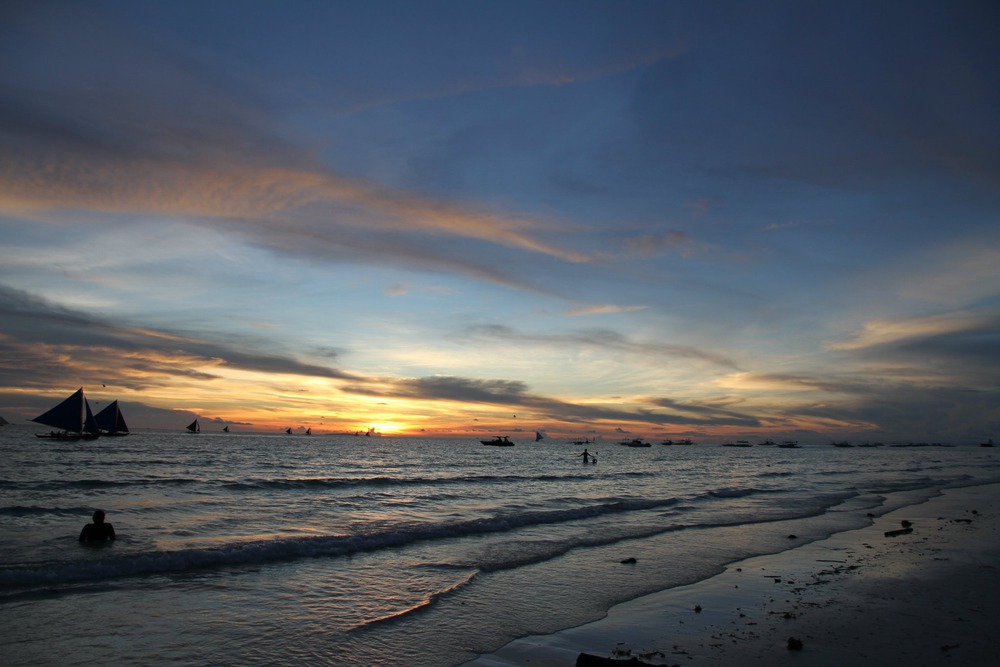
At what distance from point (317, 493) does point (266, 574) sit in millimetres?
22508

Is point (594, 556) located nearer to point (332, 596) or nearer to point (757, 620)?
point (757, 620)

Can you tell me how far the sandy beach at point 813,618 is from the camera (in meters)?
9.29

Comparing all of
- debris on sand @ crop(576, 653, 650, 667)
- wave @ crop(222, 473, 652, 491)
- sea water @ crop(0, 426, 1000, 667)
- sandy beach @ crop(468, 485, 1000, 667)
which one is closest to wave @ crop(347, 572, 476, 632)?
sea water @ crop(0, 426, 1000, 667)

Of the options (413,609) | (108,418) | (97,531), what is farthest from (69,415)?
(413,609)

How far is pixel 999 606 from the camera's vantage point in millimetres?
12016

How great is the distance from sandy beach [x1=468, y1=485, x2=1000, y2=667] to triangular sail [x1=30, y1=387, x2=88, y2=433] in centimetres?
9757

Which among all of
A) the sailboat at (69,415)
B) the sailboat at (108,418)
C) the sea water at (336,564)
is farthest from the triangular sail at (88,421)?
the sea water at (336,564)

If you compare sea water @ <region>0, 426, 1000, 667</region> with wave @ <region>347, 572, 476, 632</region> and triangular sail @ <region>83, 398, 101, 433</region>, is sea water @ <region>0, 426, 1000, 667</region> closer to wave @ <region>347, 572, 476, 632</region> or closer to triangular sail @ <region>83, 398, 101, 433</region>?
wave @ <region>347, 572, 476, 632</region>

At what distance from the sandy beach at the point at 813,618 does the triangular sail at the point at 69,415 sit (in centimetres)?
9757

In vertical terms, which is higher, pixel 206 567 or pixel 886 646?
pixel 886 646

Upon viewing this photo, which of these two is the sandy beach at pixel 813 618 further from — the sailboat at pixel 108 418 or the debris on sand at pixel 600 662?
the sailboat at pixel 108 418

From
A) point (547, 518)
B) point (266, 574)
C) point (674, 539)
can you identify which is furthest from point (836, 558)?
point (266, 574)

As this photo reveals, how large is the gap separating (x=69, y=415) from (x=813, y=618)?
339 feet

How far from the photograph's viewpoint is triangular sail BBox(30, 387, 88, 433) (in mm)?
83438
